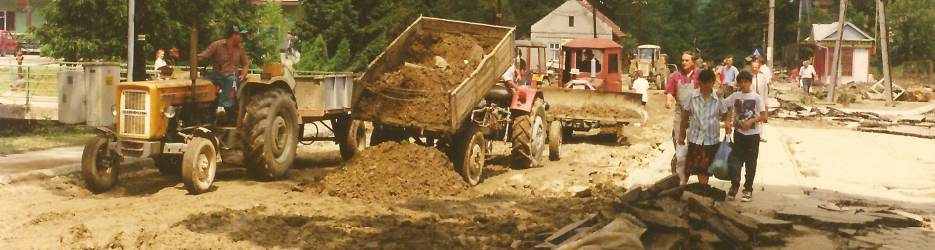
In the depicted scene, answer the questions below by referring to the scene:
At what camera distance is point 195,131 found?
462 inches

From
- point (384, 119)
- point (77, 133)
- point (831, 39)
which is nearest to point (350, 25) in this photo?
point (77, 133)

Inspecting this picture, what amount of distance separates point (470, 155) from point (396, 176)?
1254 millimetres

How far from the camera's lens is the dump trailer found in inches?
485

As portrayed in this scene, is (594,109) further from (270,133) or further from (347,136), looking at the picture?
(270,133)

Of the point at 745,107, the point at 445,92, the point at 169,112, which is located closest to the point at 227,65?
the point at 169,112

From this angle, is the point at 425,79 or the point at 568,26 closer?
the point at 425,79

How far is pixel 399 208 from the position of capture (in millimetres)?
10766

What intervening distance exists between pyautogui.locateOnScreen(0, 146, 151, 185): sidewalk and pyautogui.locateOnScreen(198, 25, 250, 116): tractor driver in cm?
195

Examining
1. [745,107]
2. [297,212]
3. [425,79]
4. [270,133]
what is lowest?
[297,212]

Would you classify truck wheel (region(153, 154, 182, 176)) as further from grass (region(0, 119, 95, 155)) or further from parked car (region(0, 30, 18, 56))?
parked car (region(0, 30, 18, 56))

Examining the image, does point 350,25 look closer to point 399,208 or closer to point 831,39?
point 399,208

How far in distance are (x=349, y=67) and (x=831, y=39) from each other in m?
30.8

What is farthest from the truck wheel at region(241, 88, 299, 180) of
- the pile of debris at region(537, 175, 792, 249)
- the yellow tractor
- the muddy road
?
the pile of debris at region(537, 175, 792, 249)

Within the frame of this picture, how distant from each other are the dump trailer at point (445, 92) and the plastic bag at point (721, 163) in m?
3.01
